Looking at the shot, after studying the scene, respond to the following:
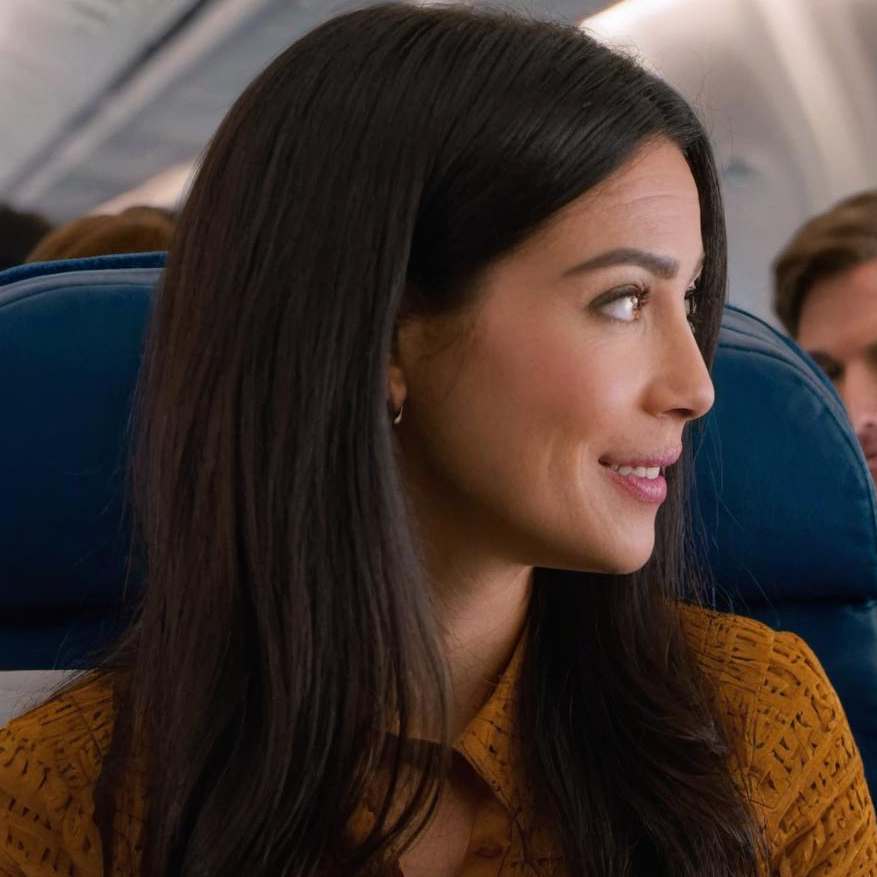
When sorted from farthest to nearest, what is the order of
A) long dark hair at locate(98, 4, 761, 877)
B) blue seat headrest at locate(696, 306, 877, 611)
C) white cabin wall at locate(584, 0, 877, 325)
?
white cabin wall at locate(584, 0, 877, 325), blue seat headrest at locate(696, 306, 877, 611), long dark hair at locate(98, 4, 761, 877)

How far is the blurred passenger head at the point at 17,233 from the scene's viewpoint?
5.17m

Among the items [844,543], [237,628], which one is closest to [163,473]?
[237,628]

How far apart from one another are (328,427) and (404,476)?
116mm

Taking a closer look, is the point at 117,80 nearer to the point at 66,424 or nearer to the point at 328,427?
the point at 66,424

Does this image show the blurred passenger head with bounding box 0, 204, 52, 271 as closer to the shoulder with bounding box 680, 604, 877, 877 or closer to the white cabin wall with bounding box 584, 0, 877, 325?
the white cabin wall with bounding box 584, 0, 877, 325

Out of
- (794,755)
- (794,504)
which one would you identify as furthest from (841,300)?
(794,755)

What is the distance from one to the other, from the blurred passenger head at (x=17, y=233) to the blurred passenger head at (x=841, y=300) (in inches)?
125

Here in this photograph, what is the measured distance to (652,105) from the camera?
112cm

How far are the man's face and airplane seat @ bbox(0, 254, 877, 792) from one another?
3.38ft

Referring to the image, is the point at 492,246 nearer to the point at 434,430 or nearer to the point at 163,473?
the point at 434,430

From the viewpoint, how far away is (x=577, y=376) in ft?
3.44

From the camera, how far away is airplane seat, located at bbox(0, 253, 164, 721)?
1.22m

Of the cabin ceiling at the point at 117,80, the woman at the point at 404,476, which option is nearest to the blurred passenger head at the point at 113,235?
the woman at the point at 404,476

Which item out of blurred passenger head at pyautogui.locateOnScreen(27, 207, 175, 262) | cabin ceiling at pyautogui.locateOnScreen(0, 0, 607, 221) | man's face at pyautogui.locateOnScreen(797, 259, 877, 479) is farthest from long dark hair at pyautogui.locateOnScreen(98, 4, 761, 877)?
cabin ceiling at pyautogui.locateOnScreen(0, 0, 607, 221)
